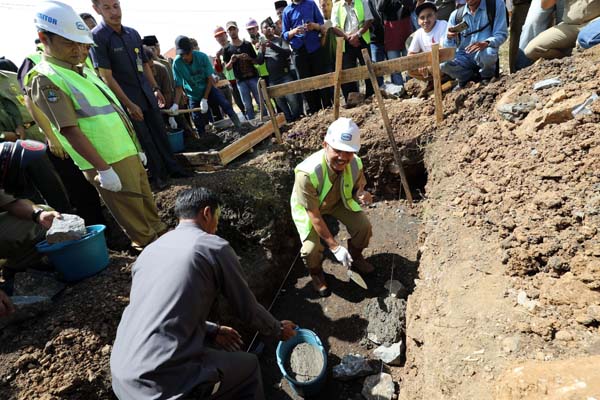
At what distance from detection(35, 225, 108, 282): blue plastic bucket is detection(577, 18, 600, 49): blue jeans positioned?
5.82 metres

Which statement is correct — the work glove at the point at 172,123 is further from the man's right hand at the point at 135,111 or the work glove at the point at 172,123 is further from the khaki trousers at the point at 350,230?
the khaki trousers at the point at 350,230

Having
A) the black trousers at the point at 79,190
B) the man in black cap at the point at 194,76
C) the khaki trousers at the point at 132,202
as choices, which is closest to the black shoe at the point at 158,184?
the black trousers at the point at 79,190

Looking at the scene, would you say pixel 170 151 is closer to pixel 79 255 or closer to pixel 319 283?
pixel 79 255

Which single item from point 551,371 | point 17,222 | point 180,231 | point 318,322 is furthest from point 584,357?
point 17,222

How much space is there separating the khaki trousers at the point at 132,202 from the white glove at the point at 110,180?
19 cm

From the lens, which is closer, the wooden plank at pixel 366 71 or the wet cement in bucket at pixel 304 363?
the wet cement in bucket at pixel 304 363

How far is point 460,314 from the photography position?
2182 mm

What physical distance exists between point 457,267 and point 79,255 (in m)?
3.20

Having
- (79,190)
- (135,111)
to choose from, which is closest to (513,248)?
(135,111)

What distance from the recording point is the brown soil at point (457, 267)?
5.99 feet

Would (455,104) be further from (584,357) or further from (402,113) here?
(584,357)

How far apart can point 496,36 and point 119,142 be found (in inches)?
197

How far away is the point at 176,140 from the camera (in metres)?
6.12

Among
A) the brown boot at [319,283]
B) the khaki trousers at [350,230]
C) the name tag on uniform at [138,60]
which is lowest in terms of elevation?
the brown boot at [319,283]
